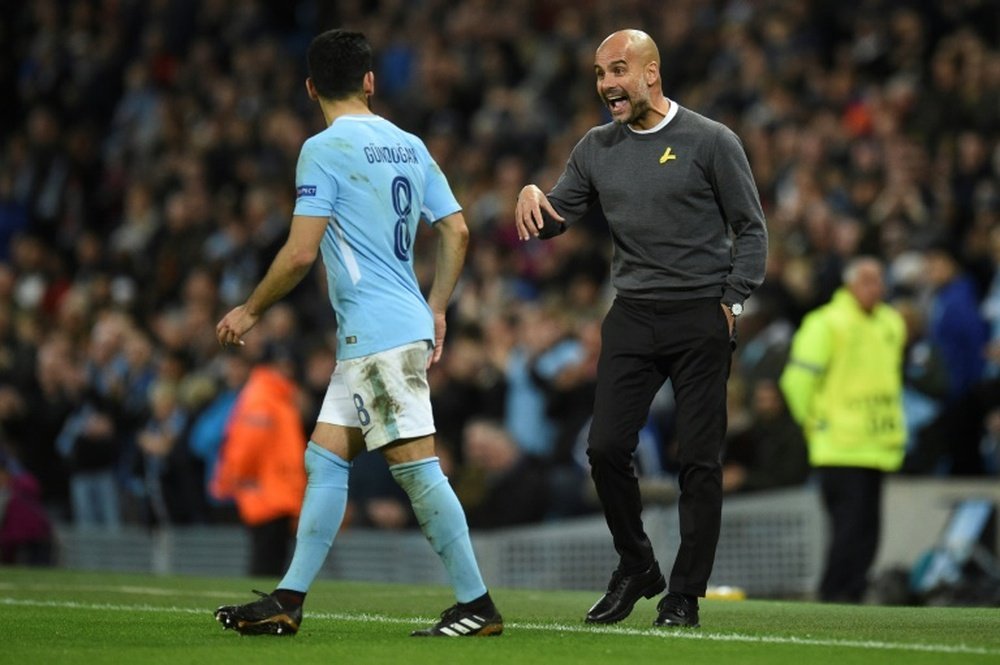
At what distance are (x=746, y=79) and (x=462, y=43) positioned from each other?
16.6ft

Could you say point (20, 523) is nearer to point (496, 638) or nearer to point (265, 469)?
point (265, 469)

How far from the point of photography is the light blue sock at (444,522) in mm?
7277

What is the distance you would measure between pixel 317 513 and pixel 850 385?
5889 millimetres

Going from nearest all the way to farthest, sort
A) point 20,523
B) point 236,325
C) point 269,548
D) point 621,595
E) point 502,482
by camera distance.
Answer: point 236,325 < point 621,595 < point 269,548 < point 502,482 < point 20,523

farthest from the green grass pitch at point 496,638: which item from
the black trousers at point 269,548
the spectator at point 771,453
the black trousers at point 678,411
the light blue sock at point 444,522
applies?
the spectator at point 771,453

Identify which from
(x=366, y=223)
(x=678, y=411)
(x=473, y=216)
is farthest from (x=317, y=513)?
(x=473, y=216)

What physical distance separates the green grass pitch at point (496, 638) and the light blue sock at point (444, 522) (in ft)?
0.74

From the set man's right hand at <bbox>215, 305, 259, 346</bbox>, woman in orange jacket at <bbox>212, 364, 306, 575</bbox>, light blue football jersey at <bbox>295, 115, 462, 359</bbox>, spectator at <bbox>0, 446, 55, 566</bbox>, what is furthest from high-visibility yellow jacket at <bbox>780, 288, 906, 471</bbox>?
spectator at <bbox>0, 446, 55, 566</bbox>

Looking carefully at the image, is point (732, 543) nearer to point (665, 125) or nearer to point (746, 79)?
point (746, 79)

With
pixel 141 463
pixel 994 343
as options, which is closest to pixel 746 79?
pixel 994 343

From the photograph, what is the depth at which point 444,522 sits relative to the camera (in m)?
7.28

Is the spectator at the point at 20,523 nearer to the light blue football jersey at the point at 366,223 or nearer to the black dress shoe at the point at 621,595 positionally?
the black dress shoe at the point at 621,595

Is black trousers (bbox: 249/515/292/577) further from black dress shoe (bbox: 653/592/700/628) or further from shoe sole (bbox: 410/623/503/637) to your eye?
shoe sole (bbox: 410/623/503/637)

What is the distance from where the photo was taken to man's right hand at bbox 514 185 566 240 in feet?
26.3
